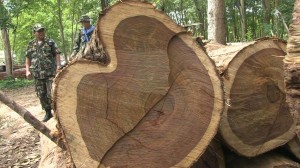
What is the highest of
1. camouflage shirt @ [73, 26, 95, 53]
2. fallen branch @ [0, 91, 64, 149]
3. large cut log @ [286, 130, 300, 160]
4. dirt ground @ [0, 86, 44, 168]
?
camouflage shirt @ [73, 26, 95, 53]

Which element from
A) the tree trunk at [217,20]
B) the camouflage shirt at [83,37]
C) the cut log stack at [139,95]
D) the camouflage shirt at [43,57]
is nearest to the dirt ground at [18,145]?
the camouflage shirt at [43,57]

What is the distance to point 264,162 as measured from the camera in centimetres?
369

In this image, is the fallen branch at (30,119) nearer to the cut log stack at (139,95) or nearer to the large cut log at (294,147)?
the cut log stack at (139,95)

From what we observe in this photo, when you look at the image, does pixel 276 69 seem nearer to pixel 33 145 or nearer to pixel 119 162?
pixel 119 162

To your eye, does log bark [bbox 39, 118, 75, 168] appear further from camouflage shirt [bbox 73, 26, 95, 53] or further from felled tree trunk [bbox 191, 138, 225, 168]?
camouflage shirt [bbox 73, 26, 95, 53]

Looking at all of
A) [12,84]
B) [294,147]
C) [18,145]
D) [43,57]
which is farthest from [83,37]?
[12,84]

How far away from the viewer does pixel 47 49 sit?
25.6 ft

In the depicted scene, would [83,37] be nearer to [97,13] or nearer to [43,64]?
[43,64]

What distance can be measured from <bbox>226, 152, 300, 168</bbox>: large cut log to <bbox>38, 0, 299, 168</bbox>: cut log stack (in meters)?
0.59

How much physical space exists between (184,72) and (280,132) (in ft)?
4.09

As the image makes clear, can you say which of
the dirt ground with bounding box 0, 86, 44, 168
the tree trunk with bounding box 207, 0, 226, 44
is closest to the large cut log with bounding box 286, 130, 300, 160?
the dirt ground with bounding box 0, 86, 44, 168

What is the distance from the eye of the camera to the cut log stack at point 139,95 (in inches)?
111

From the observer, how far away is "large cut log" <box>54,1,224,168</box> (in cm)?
282

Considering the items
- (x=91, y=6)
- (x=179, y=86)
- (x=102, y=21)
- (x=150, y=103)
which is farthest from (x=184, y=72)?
(x=91, y=6)
